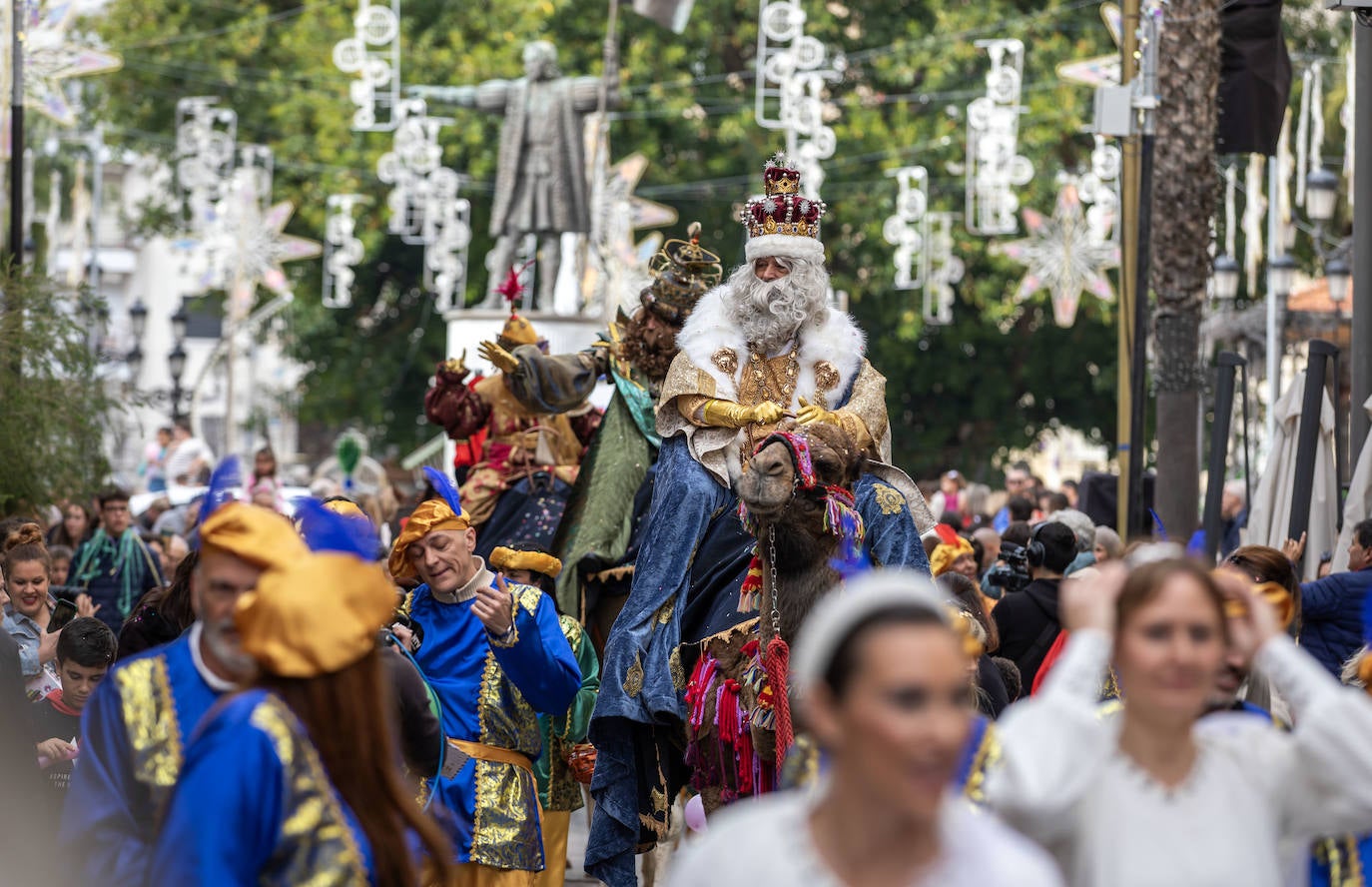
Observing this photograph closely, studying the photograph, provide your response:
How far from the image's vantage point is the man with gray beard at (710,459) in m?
8.16

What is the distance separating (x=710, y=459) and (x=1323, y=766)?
464cm

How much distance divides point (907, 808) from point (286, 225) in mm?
35516

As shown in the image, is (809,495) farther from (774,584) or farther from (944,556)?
(944,556)

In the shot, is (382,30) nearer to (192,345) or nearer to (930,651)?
(930,651)

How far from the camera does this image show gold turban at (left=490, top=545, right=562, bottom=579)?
859cm

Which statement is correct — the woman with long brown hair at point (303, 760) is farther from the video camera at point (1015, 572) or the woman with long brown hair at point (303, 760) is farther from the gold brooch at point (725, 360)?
the video camera at point (1015, 572)

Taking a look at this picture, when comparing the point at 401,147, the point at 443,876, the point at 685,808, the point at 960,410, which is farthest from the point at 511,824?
the point at 960,410

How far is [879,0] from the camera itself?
1422 inches

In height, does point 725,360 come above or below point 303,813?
above

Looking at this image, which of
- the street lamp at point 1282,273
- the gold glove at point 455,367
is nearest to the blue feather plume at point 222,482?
the gold glove at point 455,367

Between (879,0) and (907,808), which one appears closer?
(907,808)

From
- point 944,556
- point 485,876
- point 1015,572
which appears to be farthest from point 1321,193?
point 485,876

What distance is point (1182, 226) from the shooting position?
1487 centimetres

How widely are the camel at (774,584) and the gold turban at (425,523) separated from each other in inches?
38.2
